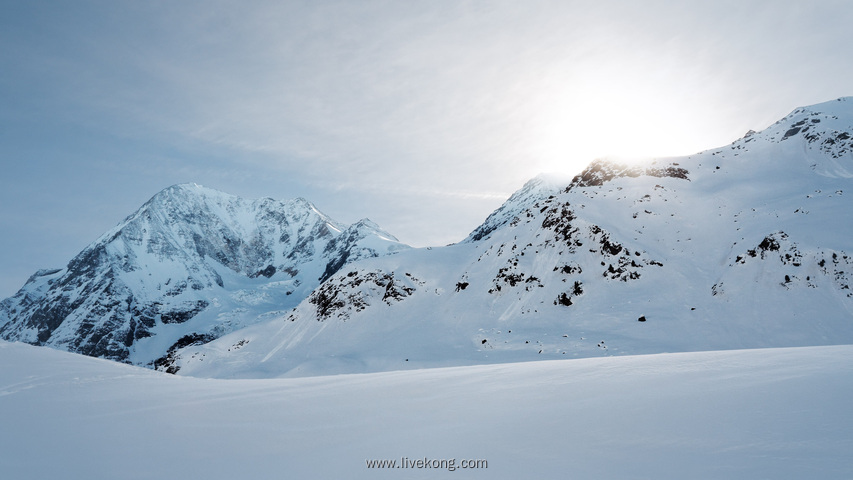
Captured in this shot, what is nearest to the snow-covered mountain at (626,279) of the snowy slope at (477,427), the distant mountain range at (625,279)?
the distant mountain range at (625,279)

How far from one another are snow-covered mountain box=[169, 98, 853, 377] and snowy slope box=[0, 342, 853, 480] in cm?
2457

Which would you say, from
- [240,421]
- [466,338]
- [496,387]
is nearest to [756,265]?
[466,338]

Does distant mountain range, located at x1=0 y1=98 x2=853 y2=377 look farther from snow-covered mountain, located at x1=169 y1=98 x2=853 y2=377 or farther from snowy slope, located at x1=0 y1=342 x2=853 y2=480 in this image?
snowy slope, located at x1=0 y1=342 x2=853 y2=480

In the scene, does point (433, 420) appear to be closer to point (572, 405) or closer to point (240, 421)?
point (572, 405)

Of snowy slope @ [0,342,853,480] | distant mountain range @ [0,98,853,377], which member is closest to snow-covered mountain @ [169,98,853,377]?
distant mountain range @ [0,98,853,377]

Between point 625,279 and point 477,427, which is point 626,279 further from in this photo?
point 477,427

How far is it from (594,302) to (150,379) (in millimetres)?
35239

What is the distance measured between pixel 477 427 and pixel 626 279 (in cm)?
3736

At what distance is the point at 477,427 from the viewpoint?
5016 millimetres

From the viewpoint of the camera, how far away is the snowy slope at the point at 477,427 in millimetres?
3751

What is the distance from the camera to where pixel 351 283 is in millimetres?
57562

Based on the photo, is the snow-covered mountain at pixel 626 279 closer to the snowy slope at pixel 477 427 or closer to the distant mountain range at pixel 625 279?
the distant mountain range at pixel 625 279

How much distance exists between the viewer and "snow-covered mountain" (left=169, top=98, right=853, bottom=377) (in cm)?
2902

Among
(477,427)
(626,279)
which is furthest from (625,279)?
(477,427)
